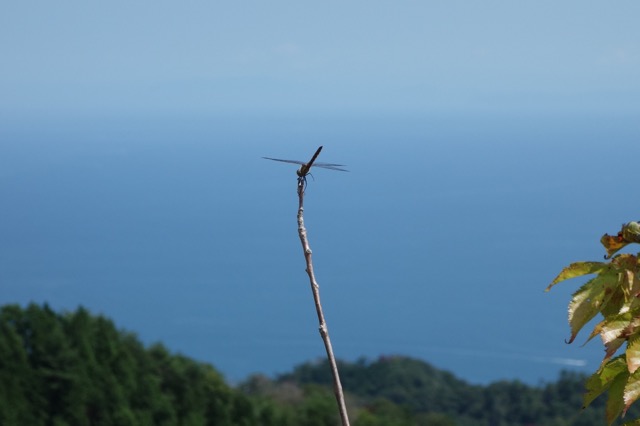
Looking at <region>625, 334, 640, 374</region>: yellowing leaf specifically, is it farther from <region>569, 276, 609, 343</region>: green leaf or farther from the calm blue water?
the calm blue water

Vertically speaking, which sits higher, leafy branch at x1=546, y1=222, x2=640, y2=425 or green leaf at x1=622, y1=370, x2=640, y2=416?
leafy branch at x1=546, y1=222, x2=640, y2=425

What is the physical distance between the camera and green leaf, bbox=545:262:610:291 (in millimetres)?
956

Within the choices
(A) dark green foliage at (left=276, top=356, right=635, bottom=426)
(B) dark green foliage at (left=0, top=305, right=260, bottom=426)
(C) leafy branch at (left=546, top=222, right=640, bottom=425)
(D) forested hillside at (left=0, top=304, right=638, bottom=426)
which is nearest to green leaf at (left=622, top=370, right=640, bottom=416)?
(C) leafy branch at (left=546, top=222, right=640, bottom=425)

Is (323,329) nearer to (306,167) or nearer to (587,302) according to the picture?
(306,167)

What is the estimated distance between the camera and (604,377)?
35.6 inches

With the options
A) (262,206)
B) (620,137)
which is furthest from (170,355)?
(620,137)

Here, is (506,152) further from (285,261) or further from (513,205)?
(285,261)

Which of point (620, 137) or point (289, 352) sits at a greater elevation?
point (620, 137)

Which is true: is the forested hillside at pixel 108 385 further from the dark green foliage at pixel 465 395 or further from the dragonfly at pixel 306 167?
the dragonfly at pixel 306 167

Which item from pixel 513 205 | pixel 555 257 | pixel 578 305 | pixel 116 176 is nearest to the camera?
pixel 578 305

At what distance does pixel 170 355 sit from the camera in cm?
1177

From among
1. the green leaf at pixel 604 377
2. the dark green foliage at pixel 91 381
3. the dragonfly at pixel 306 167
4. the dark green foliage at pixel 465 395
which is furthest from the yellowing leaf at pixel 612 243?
the dark green foliage at pixel 465 395

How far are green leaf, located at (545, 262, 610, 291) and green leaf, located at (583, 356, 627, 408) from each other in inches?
4.0

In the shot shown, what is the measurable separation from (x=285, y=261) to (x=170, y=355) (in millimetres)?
81925
